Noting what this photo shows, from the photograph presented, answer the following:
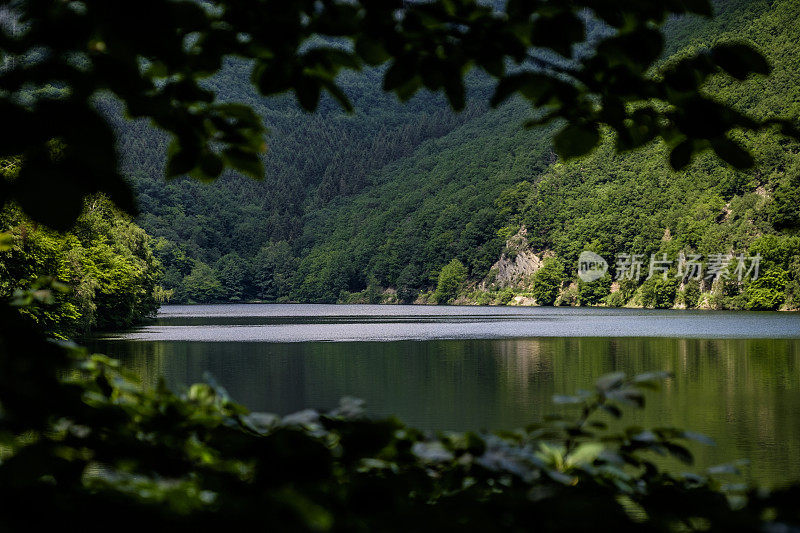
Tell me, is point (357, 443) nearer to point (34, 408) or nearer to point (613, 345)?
point (34, 408)

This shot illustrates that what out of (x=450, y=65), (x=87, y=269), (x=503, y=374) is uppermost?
(x=450, y=65)

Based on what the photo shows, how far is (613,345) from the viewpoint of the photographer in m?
32.0

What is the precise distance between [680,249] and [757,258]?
14.7m

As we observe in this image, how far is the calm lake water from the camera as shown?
13859mm

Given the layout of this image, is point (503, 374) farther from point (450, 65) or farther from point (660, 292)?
point (660, 292)

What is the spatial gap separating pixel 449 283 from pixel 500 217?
17.9 m

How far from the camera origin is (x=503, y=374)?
21688 mm

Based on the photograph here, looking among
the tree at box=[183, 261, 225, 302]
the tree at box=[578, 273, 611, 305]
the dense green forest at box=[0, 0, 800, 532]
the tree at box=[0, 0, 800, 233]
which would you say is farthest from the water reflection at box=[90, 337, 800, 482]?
the tree at box=[183, 261, 225, 302]

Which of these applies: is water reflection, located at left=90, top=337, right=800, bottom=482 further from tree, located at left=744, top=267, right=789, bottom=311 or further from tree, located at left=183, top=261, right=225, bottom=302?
tree, located at left=183, top=261, right=225, bottom=302

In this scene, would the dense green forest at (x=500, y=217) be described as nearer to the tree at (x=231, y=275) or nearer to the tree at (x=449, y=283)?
the tree at (x=231, y=275)

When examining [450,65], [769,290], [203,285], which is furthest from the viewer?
[203,285]

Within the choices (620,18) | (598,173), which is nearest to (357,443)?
(620,18)

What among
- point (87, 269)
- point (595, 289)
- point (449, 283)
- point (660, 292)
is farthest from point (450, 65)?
point (449, 283)

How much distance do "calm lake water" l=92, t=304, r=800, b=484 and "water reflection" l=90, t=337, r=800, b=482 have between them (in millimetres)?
35
